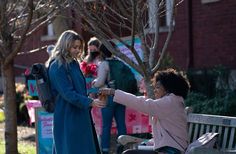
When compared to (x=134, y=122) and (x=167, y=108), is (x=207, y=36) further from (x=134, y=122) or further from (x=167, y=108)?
(x=167, y=108)

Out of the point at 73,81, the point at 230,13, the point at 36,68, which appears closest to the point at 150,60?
the point at 73,81

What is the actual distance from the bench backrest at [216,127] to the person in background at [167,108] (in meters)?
0.41

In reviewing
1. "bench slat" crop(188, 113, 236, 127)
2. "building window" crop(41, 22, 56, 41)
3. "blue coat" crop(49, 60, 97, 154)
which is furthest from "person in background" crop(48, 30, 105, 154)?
"building window" crop(41, 22, 56, 41)

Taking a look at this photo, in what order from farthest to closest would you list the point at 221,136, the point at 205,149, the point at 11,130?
the point at 11,130
the point at 221,136
the point at 205,149

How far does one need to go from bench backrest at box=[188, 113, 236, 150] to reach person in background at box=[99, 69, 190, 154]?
41cm

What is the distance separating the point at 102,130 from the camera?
8016 mm

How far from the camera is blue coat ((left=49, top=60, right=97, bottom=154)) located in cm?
554

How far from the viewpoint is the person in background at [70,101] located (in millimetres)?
5504

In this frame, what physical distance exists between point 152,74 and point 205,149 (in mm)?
1285

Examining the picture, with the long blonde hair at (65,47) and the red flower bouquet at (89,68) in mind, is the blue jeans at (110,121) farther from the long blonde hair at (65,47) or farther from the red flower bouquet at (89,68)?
the long blonde hair at (65,47)

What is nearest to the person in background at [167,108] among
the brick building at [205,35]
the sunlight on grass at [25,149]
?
the sunlight on grass at [25,149]

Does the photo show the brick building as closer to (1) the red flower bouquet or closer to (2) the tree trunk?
(1) the red flower bouquet

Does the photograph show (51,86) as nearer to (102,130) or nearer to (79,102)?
(79,102)

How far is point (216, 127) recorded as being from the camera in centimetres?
550
